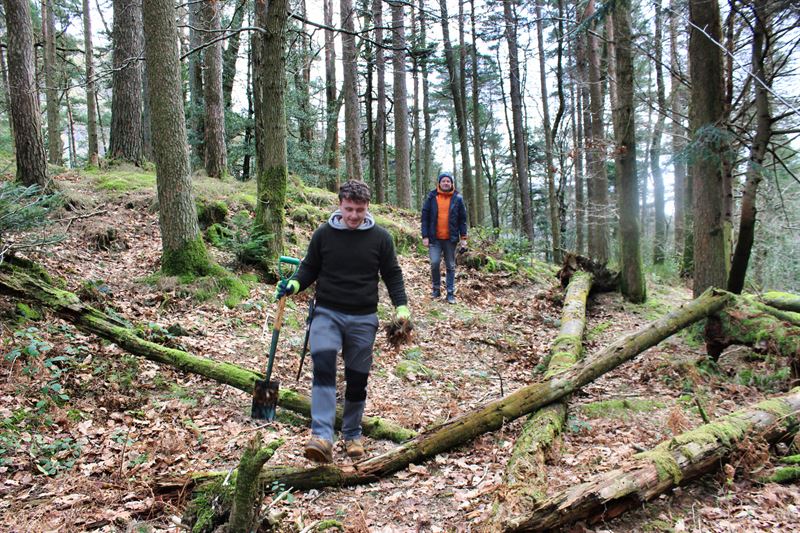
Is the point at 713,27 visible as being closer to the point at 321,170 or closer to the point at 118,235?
the point at 118,235

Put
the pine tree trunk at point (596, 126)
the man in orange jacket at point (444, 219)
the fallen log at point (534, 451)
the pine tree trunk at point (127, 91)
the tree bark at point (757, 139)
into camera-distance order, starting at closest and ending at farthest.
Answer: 1. the fallen log at point (534, 451)
2. the tree bark at point (757, 139)
3. the man in orange jacket at point (444, 219)
4. the pine tree trunk at point (127, 91)
5. the pine tree trunk at point (596, 126)

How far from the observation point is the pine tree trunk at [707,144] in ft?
22.6

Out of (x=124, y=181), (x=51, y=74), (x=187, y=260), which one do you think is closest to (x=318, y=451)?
(x=187, y=260)

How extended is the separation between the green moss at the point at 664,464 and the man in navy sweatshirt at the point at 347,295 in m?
2.38

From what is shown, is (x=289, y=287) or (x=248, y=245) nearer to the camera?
(x=289, y=287)

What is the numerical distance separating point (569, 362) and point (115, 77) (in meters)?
12.6

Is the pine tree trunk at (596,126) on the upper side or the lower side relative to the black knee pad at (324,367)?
upper

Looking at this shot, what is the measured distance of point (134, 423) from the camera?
180 inches

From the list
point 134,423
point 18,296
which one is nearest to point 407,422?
point 134,423

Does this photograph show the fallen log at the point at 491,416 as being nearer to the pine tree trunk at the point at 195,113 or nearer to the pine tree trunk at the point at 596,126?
the pine tree trunk at the point at 596,126

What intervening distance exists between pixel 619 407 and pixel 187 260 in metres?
6.52

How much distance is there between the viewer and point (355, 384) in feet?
14.7

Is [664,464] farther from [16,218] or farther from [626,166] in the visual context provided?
[626,166]

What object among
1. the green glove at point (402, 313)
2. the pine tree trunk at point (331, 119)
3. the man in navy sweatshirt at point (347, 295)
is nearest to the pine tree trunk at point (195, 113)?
the pine tree trunk at point (331, 119)
